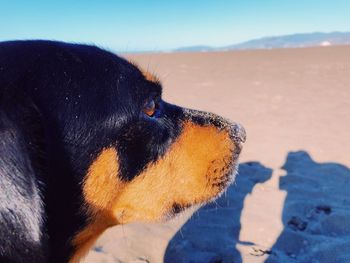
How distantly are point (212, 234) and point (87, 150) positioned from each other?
2.57 meters

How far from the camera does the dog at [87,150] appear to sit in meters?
1.73

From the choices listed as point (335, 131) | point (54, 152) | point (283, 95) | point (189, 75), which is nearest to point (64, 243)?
point (54, 152)

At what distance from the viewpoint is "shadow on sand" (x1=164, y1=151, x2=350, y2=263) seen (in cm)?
406

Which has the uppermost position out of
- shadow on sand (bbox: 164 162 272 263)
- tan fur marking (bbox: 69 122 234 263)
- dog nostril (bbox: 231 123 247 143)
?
dog nostril (bbox: 231 123 247 143)

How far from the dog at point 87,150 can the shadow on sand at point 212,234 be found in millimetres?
1439

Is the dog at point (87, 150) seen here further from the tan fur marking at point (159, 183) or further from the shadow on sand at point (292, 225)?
the shadow on sand at point (292, 225)

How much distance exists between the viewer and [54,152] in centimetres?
210

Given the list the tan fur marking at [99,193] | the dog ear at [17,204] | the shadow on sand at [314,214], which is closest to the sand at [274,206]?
the shadow on sand at [314,214]

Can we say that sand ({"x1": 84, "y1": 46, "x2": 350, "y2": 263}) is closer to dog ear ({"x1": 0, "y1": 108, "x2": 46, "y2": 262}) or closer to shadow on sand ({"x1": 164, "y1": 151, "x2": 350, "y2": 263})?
shadow on sand ({"x1": 164, "y1": 151, "x2": 350, "y2": 263})

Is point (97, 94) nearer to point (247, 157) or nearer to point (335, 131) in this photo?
point (247, 157)

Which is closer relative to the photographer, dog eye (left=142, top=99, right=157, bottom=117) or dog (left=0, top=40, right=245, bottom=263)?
dog (left=0, top=40, right=245, bottom=263)

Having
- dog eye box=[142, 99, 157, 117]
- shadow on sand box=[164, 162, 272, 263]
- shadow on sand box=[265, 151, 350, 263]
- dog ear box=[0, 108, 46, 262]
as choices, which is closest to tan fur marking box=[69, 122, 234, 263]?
dog eye box=[142, 99, 157, 117]

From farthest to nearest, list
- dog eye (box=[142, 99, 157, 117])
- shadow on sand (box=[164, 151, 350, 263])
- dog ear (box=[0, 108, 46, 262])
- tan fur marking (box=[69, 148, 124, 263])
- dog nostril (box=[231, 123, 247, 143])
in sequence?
shadow on sand (box=[164, 151, 350, 263]), dog nostril (box=[231, 123, 247, 143]), dog eye (box=[142, 99, 157, 117]), tan fur marking (box=[69, 148, 124, 263]), dog ear (box=[0, 108, 46, 262])

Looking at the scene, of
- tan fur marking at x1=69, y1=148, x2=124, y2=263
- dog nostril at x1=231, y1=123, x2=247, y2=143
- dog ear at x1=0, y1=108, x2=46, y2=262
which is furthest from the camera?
dog nostril at x1=231, y1=123, x2=247, y2=143
